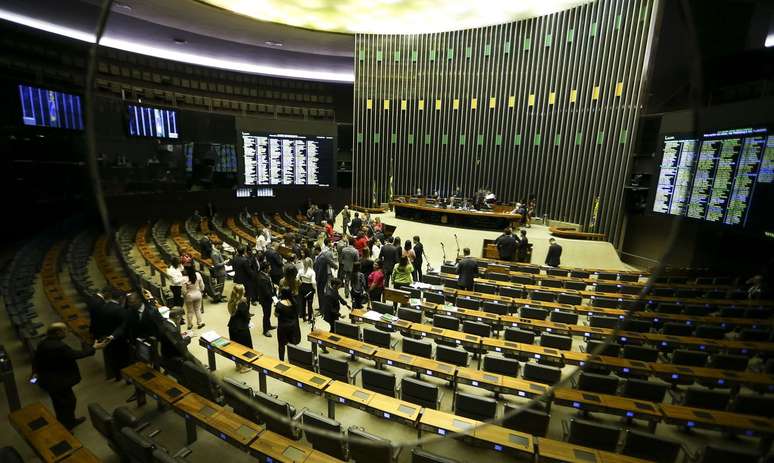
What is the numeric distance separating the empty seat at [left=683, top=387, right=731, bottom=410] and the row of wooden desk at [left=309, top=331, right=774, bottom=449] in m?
0.26

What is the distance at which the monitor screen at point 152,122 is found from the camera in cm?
1205

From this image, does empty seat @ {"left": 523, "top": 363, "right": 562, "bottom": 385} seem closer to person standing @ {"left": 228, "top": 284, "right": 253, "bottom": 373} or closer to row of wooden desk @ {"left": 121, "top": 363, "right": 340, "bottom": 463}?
row of wooden desk @ {"left": 121, "top": 363, "right": 340, "bottom": 463}

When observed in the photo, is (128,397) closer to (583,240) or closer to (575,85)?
(583,240)

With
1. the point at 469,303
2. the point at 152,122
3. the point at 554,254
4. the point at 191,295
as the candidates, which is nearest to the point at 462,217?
the point at 554,254

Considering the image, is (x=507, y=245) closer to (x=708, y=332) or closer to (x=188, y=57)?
(x=708, y=332)

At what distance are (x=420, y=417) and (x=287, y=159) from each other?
1478 cm

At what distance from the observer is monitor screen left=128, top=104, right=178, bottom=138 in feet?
39.5

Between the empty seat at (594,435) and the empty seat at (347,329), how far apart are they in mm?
2871

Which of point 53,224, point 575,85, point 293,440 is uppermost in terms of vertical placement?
point 575,85

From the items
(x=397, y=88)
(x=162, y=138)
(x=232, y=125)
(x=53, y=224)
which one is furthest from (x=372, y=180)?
(x=53, y=224)

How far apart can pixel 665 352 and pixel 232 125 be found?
15.7m

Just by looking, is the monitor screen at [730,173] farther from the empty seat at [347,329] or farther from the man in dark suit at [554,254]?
the empty seat at [347,329]

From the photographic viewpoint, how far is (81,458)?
2773 mm

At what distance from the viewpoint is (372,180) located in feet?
58.1
